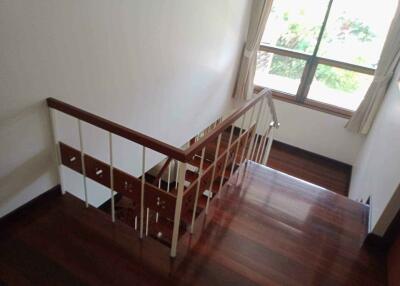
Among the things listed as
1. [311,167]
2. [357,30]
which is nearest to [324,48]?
[357,30]

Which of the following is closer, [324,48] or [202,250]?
[202,250]

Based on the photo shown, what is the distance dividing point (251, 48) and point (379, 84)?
5.60 feet

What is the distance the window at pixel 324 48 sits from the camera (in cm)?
357

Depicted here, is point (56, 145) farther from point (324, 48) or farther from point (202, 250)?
point (324, 48)

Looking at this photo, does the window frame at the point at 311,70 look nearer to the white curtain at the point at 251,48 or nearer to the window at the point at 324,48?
the window at the point at 324,48

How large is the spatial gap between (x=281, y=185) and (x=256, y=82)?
241 cm

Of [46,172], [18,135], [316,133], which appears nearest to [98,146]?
[46,172]

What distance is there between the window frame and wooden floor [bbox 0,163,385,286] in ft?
7.41

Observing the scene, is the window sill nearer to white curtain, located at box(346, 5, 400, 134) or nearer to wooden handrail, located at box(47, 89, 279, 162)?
white curtain, located at box(346, 5, 400, 134)

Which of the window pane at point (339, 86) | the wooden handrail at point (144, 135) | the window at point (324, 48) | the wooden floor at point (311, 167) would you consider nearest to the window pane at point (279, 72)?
the window at point (324, 48)

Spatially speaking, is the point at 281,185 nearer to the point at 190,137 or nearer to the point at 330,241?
the point at 330,241

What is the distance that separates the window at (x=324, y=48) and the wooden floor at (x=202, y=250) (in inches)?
93.7

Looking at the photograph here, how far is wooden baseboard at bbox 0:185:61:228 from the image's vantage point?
1.62 meters

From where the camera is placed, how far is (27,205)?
1.72 metres
